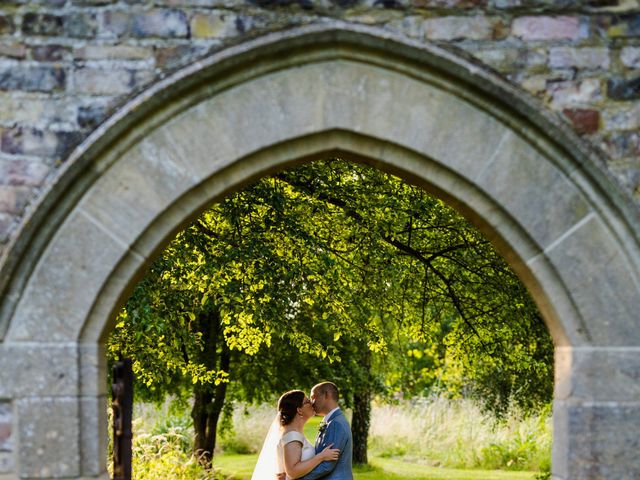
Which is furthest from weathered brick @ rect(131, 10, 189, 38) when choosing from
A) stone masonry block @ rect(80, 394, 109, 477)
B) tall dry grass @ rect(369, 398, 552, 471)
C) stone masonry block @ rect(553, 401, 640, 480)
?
tall dry grass @ rect(369, 398, 552, 471)

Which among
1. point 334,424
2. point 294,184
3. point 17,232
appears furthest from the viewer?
point 294,184

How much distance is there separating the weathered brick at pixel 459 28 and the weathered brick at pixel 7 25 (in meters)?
1.62

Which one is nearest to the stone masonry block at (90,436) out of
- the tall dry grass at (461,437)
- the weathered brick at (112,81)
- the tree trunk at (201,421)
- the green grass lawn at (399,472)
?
the weathered brick at (112,81)

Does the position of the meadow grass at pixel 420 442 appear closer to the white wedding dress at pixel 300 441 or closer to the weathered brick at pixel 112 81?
the white wedding dress at pixel 300 441

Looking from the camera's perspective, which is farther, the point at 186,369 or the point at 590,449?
the point at 186,369

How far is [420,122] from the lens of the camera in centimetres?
325

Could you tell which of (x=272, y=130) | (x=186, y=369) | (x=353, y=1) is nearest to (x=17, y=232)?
(x=272, y=130)

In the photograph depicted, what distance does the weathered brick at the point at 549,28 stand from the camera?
10.7ft

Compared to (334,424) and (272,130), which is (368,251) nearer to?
(334,424)

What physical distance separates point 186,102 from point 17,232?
809 mm

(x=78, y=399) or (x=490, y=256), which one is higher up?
(x=490, y=256)

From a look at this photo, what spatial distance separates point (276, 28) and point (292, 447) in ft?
10.5

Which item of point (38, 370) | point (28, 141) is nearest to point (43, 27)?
point (28, 141)

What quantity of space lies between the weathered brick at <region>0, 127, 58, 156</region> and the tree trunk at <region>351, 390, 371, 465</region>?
29.1 feet
